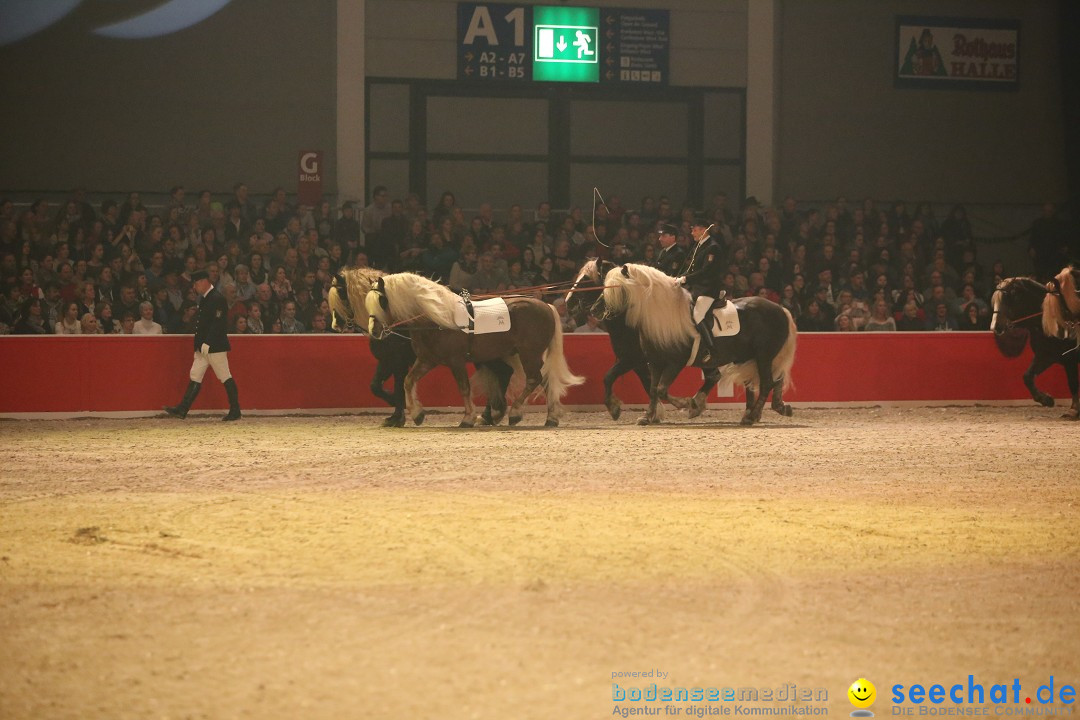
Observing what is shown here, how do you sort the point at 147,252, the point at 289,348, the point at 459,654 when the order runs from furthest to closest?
the point at 147,252 < the point at 289,348 < the point at 459,654

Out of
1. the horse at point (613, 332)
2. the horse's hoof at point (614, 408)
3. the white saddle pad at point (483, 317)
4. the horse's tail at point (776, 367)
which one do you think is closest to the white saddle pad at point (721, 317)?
the horse's tail at point (776, 367)

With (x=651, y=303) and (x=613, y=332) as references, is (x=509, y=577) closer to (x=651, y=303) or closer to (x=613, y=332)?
(x=651, y=303)

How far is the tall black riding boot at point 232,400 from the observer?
1523 cm

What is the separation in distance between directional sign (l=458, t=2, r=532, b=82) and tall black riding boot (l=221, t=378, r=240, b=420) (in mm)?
9240

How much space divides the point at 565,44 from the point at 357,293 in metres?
9.88

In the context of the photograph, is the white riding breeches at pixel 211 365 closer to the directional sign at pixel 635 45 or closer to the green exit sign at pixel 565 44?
the green exit sign at pixel 565 44

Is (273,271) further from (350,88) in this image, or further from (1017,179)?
(1017,179)

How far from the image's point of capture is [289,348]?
16281mm

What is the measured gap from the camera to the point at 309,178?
21453 millimetres

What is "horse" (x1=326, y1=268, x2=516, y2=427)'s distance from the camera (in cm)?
1430

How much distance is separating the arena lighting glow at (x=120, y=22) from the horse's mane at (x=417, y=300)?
9913 millimetres

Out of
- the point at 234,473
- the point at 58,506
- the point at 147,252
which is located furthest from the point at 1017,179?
Result: the point at 58,506

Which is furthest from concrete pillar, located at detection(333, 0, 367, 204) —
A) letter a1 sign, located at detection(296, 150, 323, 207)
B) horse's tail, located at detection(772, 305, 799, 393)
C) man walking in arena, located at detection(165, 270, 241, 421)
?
horse's tail, located at detection(772, 305, 799, 393)

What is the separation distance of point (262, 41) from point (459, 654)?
18.5 metres
